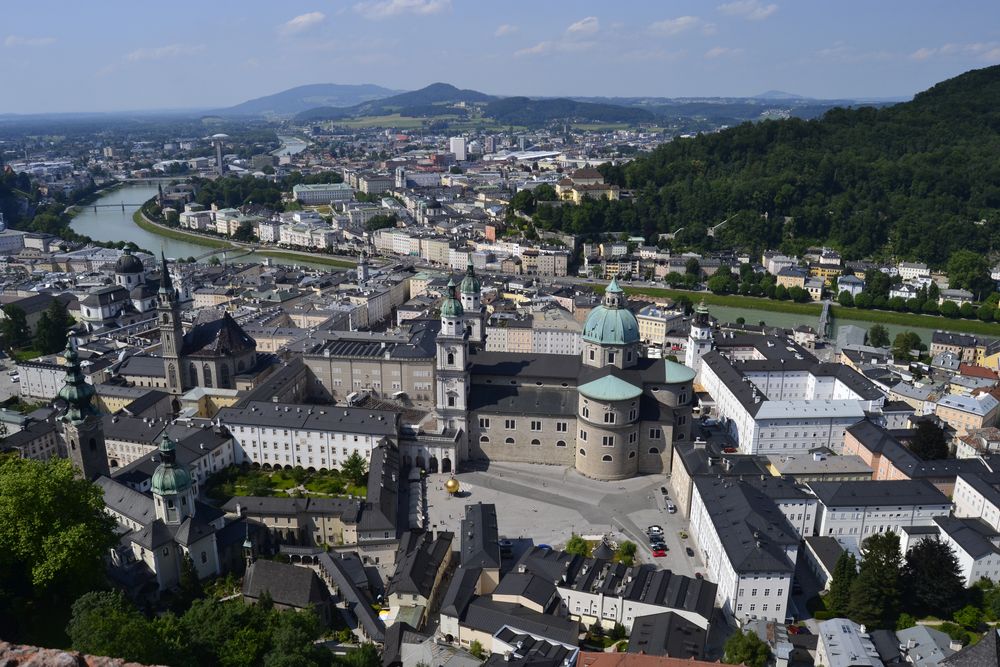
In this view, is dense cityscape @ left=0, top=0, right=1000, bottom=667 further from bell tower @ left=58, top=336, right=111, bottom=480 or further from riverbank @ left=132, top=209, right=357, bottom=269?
riverbank @ left=132, top=209, right=357, bottom=269

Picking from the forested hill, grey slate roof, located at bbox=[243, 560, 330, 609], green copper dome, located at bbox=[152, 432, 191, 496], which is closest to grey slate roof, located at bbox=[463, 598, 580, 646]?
grey slate roof, located at bbox=[243, 560, 330, 609]

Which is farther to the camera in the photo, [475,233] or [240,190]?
[240,190]

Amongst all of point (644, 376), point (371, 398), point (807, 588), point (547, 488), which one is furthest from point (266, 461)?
point (807, 588)

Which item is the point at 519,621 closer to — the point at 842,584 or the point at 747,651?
the point at 747,651

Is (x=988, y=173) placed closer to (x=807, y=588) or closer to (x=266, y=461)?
(x=807, y=588)

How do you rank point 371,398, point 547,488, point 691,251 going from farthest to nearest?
point 691,251
point 371,398
point 547,488

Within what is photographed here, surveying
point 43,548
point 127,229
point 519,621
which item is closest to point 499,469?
point 519,621

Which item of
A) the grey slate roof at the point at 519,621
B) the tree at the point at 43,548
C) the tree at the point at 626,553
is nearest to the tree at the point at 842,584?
the tree at the point at 626,553

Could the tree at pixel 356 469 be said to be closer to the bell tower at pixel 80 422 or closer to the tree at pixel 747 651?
the bell tower at pixel 80 422
